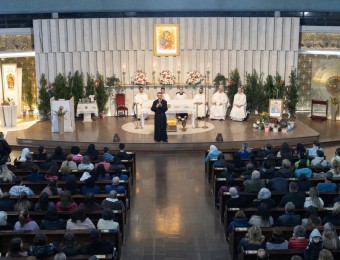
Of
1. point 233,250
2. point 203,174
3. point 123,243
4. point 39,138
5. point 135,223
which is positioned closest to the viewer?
point 233,250

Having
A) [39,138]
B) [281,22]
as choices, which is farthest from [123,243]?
[281,22]

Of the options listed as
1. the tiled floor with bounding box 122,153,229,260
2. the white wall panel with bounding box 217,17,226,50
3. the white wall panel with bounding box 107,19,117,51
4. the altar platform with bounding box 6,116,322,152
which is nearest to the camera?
the tiled floor with bounding box 122,153,229,260

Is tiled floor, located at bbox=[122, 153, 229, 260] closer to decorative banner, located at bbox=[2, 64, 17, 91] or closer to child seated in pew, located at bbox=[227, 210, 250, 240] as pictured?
child seated in pew, located at bbox=[227, 210, 250, 240]

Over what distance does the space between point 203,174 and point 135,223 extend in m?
3.77

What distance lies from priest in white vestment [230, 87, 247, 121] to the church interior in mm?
53

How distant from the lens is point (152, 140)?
1742 cm

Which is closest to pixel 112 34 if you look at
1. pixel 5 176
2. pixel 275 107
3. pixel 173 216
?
pixel 275 107

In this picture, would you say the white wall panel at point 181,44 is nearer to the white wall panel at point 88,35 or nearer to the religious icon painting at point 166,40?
the white wall panel at point 88,35

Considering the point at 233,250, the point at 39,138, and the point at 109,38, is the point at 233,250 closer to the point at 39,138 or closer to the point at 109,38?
the point at 39,138

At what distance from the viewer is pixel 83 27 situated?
70.6 feet

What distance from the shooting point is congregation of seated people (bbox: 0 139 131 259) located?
777 cm

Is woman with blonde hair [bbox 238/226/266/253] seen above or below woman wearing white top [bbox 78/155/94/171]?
below

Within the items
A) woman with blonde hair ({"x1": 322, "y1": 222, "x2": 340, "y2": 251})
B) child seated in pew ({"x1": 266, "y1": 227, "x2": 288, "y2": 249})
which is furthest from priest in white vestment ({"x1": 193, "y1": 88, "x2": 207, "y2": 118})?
woman with blonde hair ({"x1": 322, "y1": 222, "x2": 340, "y2": 251})

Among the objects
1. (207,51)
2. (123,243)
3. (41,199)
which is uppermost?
(207,51)
